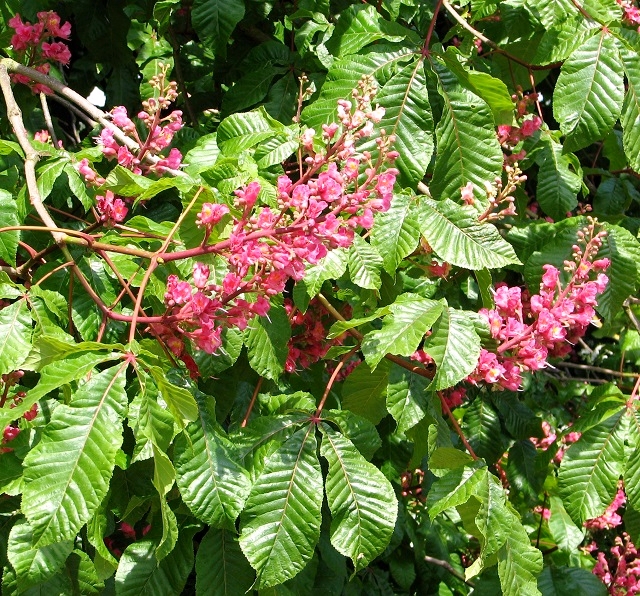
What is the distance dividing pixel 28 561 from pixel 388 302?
0.86m

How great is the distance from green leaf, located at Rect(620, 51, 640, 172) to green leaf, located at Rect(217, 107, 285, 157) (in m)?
0.74

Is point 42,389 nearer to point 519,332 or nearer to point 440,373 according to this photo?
point 440,373

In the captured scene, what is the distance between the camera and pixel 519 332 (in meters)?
1.59

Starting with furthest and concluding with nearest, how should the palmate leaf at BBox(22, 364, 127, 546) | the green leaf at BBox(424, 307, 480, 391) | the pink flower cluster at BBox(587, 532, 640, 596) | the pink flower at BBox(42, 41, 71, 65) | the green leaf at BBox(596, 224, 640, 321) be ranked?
1. the pink flower cluster at BBox(587, 532, 640, 596)
2. the pink flower at BBox(42, 41, 71, 65)
3. the green leaf at BBox(596, 224, 640, 321)
4. the green leaf at BBox(424, 307, 480, 391)
5. the palmate leaf at BBox(22, 364, 127, 546)

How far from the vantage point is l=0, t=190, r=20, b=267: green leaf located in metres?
1.45

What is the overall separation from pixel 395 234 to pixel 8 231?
2.34ft

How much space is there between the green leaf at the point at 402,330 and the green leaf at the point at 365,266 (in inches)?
2.5

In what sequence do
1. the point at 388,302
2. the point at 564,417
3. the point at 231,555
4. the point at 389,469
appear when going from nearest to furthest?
1. the point at 231,555
2. the point at 388,302
3. the point at 389,469
4. the point at 564,417

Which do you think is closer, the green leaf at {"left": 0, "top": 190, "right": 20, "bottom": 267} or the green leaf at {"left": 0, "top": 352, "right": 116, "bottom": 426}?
the green leaf at {"left": 0, "top": 352, "right": 116, "bottom": 426}

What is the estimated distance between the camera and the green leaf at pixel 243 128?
64.3 inches

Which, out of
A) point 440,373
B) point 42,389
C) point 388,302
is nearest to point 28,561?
point 42,389

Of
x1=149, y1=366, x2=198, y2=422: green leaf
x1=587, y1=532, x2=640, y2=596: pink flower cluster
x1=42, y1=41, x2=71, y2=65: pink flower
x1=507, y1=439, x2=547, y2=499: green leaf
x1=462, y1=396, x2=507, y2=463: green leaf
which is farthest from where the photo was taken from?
x1=587, y1=532, x2=640, y2=596: pink flower cluster

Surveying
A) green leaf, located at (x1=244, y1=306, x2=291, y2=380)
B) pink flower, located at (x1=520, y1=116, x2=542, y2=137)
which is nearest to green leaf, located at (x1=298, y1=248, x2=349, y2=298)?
green leaf, located at (x1=244, y1=306, x2=291, y2=380)

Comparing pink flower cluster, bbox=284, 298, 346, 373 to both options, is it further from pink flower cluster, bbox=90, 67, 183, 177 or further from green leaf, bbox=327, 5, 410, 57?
green leaf, bbox=327, 5, 410, 57
